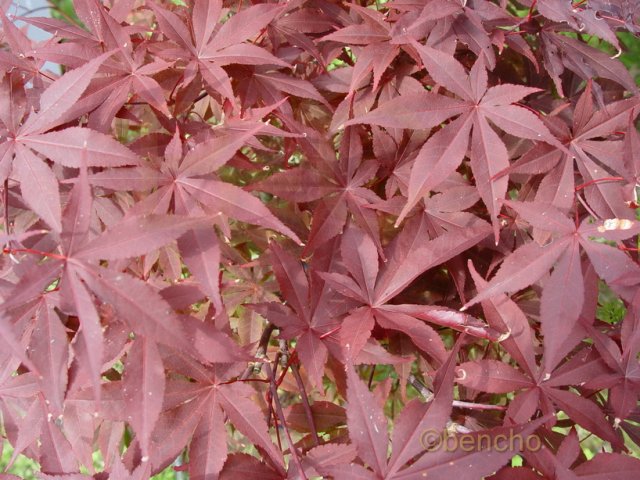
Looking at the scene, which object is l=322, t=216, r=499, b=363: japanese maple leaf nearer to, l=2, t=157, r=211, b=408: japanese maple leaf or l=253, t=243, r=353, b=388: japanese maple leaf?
l=253, t=243, r=353, b=388: japanese maple leaf

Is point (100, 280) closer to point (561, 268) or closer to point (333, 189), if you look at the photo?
point (333, 189)

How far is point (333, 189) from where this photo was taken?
1165 mm

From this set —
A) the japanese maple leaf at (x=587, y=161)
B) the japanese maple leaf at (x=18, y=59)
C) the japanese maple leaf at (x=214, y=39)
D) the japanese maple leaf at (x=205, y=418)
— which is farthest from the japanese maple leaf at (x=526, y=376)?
the japanese maple leaf at (x=18, y=59)

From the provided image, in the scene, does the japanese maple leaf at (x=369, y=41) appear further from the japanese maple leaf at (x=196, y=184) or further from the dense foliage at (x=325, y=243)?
the japanese maple leaf at (x=196, y=184)

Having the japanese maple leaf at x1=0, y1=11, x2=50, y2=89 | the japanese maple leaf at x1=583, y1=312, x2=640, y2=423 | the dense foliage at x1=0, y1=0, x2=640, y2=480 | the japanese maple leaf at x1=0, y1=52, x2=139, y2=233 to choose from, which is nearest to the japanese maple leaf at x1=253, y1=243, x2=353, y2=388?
the dense foliage at x1=0, y1=0, x2=640, y2=480

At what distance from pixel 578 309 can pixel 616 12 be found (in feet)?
2.14

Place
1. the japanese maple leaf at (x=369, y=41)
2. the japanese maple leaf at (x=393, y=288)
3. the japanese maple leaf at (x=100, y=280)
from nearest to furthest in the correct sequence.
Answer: the japanese maple leaf at (x=100, y=280) → the japanese maple leaf at (x=393, y=288) → the japanese maple leaf at (x=369, y=41)

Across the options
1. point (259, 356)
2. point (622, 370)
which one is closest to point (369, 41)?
point (259, 356)

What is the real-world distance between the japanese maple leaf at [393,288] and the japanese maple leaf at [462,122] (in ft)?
0.30

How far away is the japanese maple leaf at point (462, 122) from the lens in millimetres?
997

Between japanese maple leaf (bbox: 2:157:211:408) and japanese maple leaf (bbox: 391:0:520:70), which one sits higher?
japanese maple leaf (bbox: 391:0:520:70)

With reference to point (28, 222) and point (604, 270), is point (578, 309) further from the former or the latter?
point (28, 222)

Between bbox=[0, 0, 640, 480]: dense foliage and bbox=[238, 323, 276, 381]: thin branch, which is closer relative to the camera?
bbox=[0, 0, 640, 480]: dense foliage

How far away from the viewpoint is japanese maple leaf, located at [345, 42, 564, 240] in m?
1.00
